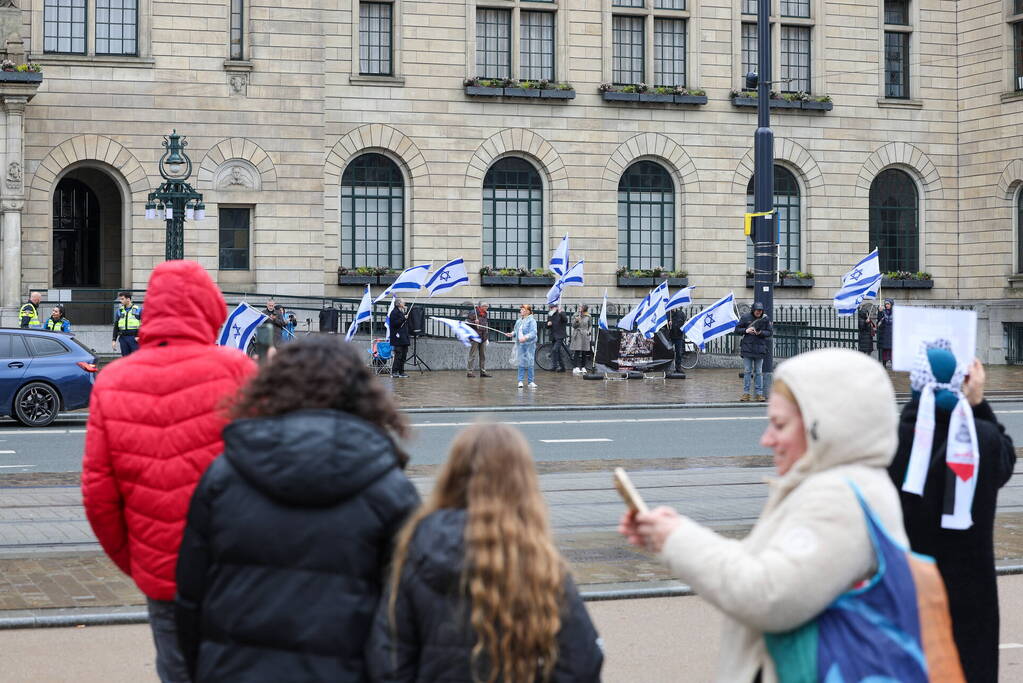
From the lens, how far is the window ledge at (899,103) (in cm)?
4094

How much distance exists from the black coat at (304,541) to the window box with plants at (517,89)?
34.0 m

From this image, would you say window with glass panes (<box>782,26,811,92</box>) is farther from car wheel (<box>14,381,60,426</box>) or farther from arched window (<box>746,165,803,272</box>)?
car wheel (<box>14,381,60,426</box>)

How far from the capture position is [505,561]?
3357 millimetres

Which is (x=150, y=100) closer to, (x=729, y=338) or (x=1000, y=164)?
(x=729, y=338)

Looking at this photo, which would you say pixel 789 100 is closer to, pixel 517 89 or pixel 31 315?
pixel 517 89

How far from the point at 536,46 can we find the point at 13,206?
13.8 metres

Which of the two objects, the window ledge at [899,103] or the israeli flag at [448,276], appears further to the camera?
the window ledge at [899,103]

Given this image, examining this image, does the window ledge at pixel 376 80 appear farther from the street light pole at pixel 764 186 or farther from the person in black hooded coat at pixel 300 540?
the person in black hooded coat at pixel 300 540

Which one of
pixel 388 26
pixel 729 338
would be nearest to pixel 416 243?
pixel 388 26

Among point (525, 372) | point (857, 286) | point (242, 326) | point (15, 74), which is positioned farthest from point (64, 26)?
point (242, 326)

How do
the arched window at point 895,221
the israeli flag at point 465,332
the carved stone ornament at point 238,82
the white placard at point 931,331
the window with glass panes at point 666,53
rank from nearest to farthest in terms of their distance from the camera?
the white placard at point 931,331 < the israeli flag at point 465,332 < the carved stone ornament at point 238,82 < the window with glass panes at point 666,53 < the arched window at point 895,221

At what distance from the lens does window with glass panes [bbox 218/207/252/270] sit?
34.5 m

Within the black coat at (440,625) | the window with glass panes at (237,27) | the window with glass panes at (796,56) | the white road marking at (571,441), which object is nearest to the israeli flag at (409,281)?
the window with glass panes at (237,27)

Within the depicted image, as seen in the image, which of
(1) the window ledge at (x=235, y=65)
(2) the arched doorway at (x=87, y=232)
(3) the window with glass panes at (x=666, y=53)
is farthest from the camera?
(3) the window with glass panes at (x=666, y=53)
